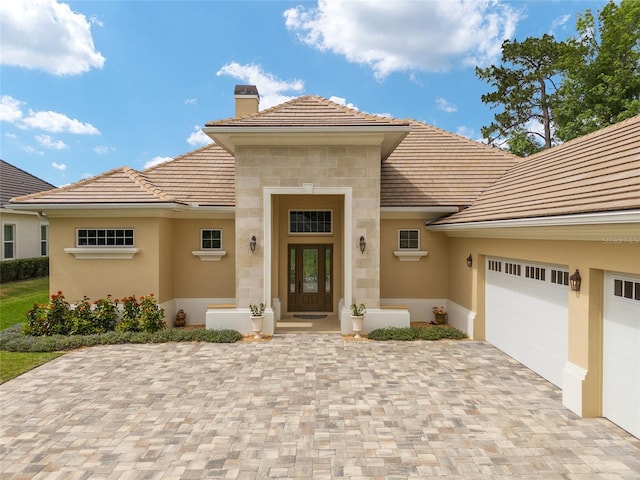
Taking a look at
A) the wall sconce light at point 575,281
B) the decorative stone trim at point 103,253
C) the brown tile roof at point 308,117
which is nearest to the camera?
the wall sconce light at point 575,281

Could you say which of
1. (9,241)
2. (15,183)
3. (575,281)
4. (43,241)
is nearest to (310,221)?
(575,281)

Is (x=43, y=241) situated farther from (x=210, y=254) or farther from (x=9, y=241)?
(x=210, y=254)

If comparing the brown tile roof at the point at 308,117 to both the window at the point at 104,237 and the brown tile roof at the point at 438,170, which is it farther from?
the window at the point at 104,237

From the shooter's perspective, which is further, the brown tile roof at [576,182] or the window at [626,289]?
the brown tile roof at [576,182]

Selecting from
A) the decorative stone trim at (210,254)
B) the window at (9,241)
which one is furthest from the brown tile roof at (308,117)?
Result: the window at (9,241)

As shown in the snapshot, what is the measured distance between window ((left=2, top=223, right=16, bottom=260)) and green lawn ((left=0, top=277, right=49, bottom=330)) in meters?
1.58

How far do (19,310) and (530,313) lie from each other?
17.1m

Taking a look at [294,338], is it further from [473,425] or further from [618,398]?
[618,398]

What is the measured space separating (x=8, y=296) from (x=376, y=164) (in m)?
17.0

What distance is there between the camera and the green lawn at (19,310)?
8438mm

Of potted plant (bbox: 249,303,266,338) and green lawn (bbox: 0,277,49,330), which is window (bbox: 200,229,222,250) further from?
green lawn (bbox: 0,277,49,330)

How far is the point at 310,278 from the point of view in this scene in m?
14.0

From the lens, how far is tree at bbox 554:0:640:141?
1988 centimetres

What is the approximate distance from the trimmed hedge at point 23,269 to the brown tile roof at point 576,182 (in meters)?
19.9
